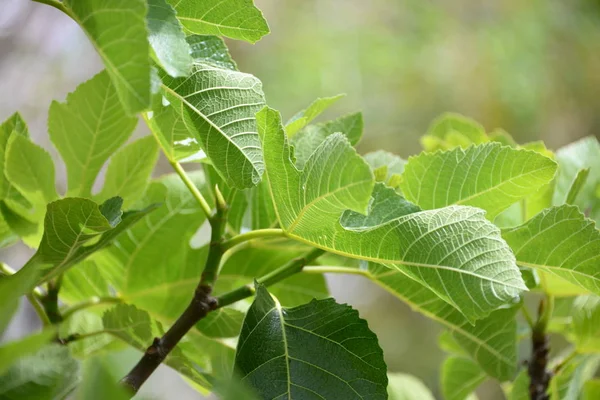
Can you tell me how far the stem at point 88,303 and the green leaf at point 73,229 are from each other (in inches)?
2.8

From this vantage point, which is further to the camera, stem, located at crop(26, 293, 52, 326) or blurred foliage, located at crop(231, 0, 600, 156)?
blurred foliage, located at crop(231, 0, 600, 156)

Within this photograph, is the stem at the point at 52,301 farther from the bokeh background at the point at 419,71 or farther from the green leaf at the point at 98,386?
the bokeh background at the point at 419,71

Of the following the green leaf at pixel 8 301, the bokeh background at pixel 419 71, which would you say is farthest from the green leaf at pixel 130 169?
the bokeh background at pixel 419 71

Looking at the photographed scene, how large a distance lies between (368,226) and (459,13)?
3297 mm

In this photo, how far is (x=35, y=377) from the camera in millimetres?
245

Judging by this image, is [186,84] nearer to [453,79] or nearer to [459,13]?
[453,79]

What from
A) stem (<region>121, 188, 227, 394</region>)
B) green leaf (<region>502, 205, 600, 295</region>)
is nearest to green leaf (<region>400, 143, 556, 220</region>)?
green leaf (<region>502, 205, 600, 295</region>)

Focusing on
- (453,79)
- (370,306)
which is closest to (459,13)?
(453,79)

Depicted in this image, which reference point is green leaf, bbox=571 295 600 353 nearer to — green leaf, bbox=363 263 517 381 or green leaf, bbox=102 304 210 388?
green leaf, bbox=363 263 517 381

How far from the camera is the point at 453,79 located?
3139 mm

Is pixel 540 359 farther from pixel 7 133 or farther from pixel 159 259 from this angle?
pixel 7 133

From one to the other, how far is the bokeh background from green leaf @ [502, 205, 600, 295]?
2603 millimetres

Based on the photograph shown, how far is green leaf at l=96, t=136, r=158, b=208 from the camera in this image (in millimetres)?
448

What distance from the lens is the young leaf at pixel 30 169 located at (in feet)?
1.33
